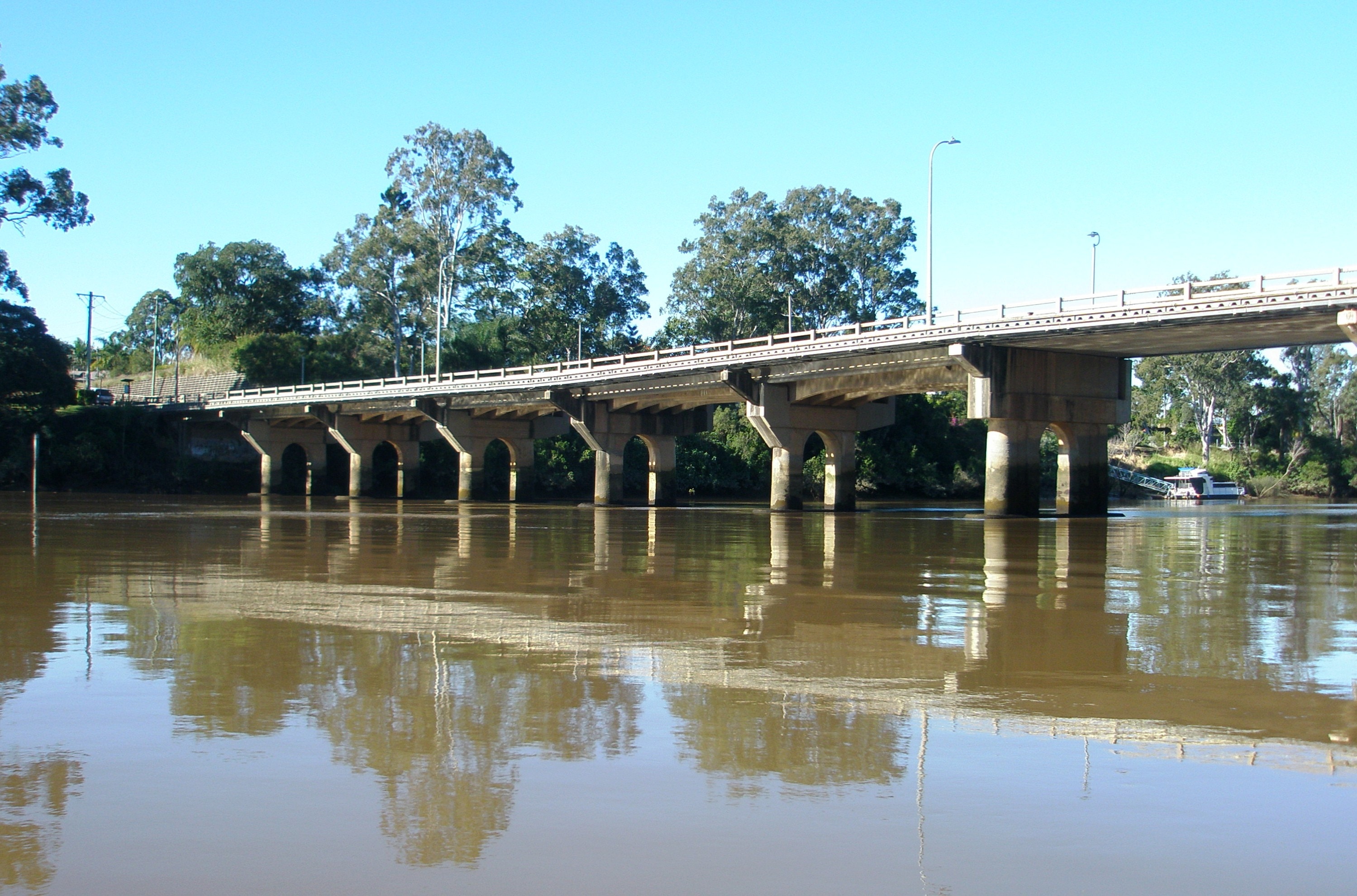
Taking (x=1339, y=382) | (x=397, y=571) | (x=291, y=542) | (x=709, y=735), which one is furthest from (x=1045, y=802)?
(x=1339, y=382)

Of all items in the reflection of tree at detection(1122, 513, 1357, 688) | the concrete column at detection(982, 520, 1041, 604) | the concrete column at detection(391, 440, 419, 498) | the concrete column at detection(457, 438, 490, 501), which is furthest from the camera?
the concrete column at detection(391, 440, 419, 498)

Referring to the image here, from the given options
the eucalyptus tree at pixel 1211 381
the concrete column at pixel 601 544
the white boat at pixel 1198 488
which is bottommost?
the concrete column at pixel 601 544

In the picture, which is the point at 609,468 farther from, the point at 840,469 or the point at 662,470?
the point at 840,469

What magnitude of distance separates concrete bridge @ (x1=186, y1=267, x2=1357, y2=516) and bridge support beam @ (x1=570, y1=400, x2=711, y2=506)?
10 centimetres

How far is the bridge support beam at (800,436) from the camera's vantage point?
59625 millimetres

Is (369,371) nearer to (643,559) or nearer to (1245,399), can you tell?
(1245,399)

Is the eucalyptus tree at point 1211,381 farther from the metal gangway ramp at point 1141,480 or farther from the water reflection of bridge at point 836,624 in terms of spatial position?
the water reflection of bridge at point 836,624

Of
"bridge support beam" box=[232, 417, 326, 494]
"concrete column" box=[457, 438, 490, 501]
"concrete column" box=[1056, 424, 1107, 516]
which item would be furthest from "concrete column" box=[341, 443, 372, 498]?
"concrete column" box=[1056, 424, 1107, 516]

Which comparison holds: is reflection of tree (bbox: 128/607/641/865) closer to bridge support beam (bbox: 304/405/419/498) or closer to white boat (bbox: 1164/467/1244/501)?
bridge support beam (bbox: 304/405/419/498)

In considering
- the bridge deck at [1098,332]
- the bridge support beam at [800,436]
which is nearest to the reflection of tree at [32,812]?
the bridge deck at [1098,332]

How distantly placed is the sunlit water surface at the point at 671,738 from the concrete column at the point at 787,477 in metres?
42.5

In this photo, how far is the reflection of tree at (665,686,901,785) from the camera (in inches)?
257

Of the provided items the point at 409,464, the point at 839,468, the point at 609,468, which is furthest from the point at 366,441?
the point at 839,468

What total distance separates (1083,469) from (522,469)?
143 ft
